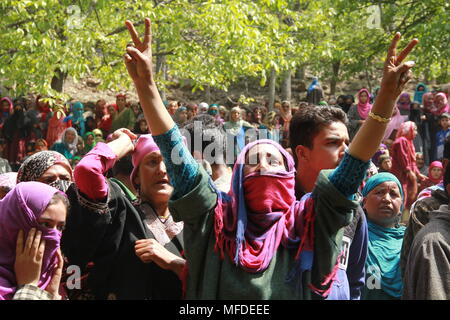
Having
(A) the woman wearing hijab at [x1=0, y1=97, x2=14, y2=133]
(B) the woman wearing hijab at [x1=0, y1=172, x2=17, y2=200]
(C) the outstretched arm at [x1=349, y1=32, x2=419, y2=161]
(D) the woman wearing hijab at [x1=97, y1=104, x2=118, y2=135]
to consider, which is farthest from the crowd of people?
(A) the woman wearing hijab at [x1=0, y1=97, x2=14, y2=133]

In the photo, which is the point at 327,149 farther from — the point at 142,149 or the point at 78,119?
the point at 78,119

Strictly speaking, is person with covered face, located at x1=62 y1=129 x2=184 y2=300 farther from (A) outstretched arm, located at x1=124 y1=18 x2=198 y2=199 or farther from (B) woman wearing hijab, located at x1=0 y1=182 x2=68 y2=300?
(A) outstretched arm, located at x1=124 y1=18 x2=198 y2=199

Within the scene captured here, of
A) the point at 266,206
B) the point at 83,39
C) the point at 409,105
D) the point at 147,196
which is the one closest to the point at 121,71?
the point at 83,39

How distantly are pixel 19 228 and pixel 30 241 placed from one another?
0.27ft

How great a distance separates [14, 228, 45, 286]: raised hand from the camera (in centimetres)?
260

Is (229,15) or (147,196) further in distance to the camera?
(229,15)

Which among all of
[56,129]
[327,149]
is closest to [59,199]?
[327,149]

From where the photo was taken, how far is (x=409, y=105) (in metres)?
12.8

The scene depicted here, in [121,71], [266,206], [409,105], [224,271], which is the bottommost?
[409,105]

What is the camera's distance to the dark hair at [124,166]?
369 centimetres

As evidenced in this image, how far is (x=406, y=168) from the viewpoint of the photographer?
29.4ft
